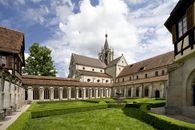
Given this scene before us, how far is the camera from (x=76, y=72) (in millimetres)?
47500

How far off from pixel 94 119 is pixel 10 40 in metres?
13.5

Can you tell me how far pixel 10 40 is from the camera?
19.0 meters

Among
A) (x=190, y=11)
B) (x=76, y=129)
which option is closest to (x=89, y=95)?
(x=76, y=129)

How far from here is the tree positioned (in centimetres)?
3699

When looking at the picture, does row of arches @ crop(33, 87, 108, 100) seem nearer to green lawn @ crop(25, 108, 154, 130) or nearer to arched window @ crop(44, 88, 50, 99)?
arched window @ crop(44, 88, 50, 99)

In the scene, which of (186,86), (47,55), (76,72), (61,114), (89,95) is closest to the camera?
(186,86)

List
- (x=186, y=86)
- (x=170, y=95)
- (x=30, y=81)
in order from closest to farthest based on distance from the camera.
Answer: (x=186, y=86) → (x=170, y=95) → (x=30, y=81)

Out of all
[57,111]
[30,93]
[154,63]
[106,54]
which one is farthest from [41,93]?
[106,54]

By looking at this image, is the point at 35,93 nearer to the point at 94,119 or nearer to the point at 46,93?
the point at 46,93

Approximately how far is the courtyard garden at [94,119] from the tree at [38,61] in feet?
65.4

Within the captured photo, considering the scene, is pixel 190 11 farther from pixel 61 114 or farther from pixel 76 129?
pixel 61 114

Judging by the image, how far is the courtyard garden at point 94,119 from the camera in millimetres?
9680

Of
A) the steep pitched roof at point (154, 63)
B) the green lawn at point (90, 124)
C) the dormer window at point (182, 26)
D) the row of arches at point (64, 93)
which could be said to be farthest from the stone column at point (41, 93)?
the dormer window at point (182, 26)

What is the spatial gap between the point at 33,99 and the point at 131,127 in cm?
2695
